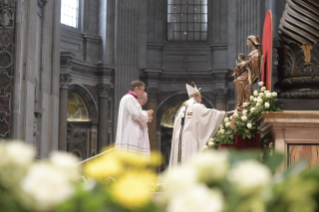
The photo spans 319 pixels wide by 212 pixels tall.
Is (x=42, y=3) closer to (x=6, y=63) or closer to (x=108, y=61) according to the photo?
(x=6, y=63)

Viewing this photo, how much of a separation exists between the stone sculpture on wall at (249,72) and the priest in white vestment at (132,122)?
1430 mm

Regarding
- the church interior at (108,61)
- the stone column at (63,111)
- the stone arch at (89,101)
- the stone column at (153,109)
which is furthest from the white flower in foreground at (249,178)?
the stone column at (153,109)

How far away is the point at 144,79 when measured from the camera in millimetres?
21234

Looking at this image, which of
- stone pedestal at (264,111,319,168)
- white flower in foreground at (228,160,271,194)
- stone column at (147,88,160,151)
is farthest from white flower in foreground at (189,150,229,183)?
stone column at (147,88,160,151)

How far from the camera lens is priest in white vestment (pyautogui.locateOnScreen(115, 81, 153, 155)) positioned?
7496 mm

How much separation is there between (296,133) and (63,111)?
13.5 meters

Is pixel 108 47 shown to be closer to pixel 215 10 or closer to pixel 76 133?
pixel 76 133

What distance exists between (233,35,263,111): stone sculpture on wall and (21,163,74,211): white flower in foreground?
6.24 metres

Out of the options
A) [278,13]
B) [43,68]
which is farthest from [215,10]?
[43,68]

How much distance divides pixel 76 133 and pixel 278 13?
887cm

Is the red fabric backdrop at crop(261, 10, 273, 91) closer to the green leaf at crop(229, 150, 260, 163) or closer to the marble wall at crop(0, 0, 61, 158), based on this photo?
the marble wall at crop(0, 0, 61, 158)

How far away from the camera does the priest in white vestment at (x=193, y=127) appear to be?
889 cm

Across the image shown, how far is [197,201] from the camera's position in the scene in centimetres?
100

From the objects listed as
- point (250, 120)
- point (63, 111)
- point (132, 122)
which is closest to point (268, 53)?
point (250, 120)
